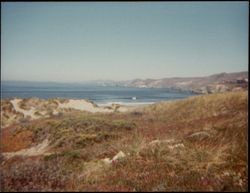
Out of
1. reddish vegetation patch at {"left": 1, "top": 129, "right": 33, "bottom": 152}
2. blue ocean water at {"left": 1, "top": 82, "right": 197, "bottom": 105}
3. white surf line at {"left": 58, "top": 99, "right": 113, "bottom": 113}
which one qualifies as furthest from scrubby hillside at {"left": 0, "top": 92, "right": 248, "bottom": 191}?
blue ocean water at {"left": 1, "top": 82, "right": 197, "bottom": 105}

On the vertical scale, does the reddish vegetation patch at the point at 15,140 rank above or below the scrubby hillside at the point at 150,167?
below

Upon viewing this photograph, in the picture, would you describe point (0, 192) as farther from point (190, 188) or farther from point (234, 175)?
point (234, 175)

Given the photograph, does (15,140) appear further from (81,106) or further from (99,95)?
(99,95)

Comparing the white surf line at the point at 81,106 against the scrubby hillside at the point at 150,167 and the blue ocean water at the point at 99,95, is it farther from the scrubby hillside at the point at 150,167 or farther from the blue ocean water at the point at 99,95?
the scrubby hillside at the point at 150,167

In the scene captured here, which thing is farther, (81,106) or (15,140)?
(81,106)

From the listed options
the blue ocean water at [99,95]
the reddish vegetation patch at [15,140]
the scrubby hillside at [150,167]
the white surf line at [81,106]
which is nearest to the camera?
the scrubby hillside at [150,167]

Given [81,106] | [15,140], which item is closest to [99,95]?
[81,106]

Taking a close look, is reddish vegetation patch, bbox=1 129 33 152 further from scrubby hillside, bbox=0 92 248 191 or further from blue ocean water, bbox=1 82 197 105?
blue ocean water, bbox=1 82 197 105

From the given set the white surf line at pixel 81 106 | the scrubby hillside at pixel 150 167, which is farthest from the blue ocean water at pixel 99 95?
the scrubby hillside at pixel 150 167
